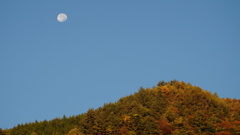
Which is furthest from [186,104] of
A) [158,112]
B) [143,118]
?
[143,118]

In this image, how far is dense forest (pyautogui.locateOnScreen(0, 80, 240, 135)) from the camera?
2706 centimetres

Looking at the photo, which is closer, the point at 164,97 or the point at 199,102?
the point at 199,102

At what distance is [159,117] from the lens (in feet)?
94.6

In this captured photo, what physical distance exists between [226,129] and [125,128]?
31.3 feet

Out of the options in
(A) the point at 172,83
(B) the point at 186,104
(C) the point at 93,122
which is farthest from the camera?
(A) the point at 172,83

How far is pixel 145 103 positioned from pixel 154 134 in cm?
481

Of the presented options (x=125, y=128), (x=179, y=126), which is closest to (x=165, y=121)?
(x=179, y=126)

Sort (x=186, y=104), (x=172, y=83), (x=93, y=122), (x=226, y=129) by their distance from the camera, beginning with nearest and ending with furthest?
1. (x=226, y=129)
2. (x=93, y=122)
3. (x=186, y=104)
4. (x=172, y=83)

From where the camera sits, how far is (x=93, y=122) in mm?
28719

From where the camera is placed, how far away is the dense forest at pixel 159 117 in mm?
27062

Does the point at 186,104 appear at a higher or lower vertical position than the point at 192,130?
higher

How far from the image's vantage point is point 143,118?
92.4 ft

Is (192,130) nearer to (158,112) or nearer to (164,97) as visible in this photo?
(158,112)

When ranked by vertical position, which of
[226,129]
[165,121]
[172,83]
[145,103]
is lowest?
[226,129]
